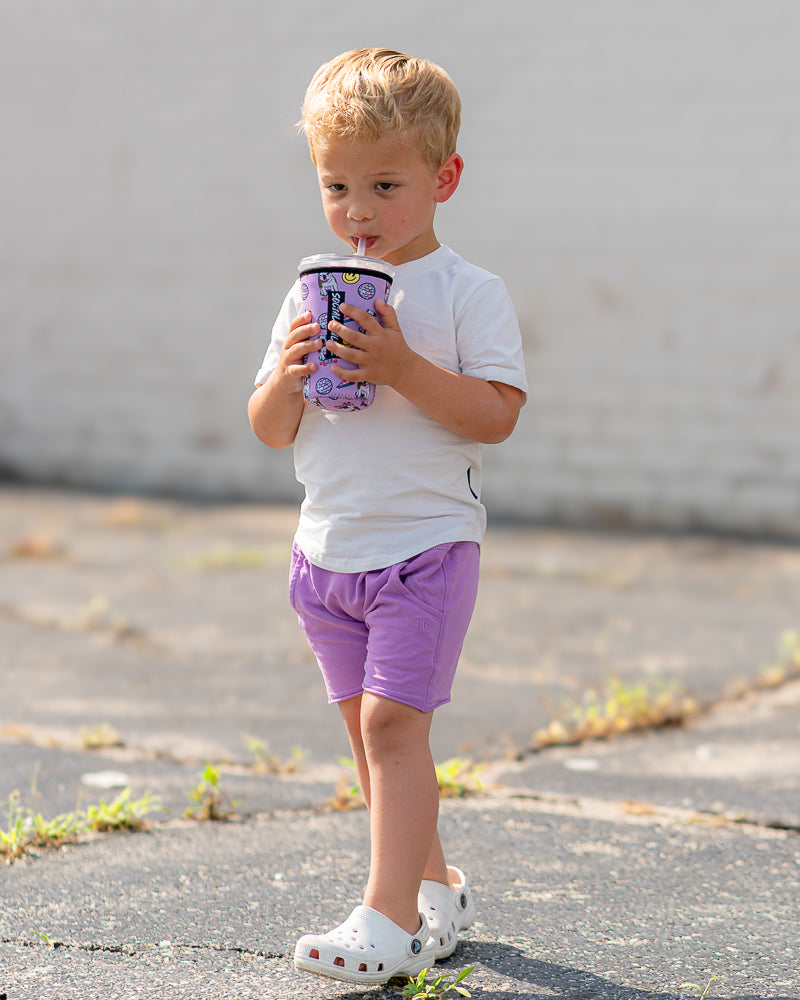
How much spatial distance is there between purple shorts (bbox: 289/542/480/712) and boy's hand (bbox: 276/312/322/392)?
38 cm

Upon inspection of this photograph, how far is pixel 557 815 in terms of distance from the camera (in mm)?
2973

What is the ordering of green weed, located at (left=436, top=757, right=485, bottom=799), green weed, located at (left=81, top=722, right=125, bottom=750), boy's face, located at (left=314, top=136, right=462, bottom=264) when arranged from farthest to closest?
green weed, located at (left=81, top=722, right=125, bottom=750) → green weed, located at (left=436, top=757, right=485, bottom=799) → boy's face, located at (left=314, top=136, right=462, bottom=264)

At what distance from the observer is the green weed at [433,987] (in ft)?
6.48

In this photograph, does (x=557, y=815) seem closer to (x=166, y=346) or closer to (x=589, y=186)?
(x=589, y=186)

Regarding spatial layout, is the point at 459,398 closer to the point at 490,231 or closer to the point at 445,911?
the point at 445,911

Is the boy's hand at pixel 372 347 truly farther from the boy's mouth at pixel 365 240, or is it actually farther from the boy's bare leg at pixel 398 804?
the boy's bare leg at pixel 398 804

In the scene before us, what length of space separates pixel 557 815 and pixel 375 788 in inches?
40.0

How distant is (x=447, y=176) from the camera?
2.18 m

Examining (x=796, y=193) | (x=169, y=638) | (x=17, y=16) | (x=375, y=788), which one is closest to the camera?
(x=375, y=788)

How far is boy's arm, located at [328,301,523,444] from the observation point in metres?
1.95

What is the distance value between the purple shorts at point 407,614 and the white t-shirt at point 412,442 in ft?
0.09

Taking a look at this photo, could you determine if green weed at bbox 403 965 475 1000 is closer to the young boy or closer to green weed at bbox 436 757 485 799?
the young boy

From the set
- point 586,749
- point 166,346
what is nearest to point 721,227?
point 166,346

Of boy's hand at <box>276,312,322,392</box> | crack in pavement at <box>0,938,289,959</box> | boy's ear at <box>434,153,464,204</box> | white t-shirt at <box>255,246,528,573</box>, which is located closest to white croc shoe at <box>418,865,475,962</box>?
crack in pavement at <box>0,938,289,959</box>
